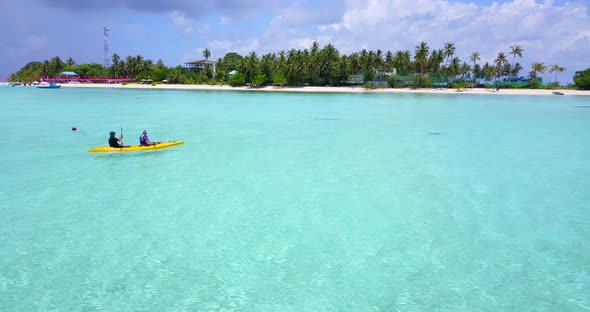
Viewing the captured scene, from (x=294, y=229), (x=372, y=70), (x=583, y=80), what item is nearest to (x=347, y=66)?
(x=372, y=70)

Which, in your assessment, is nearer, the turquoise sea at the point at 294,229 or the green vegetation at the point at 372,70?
the turquoise sea at the point at 294,229

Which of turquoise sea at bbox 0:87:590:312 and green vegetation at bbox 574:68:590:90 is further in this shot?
green vegetation at bbox 574:68:590:90

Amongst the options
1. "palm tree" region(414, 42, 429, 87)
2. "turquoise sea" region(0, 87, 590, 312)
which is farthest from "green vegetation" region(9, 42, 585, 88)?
"turquoise sea" region(0, 87, 590, 312)

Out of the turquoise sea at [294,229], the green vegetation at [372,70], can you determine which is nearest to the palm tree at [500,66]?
the green vegetation at [372,70]

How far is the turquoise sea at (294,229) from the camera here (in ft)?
28.4

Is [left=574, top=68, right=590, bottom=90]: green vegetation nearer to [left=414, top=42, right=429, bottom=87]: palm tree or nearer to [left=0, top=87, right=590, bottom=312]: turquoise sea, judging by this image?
[left=414, top=42, right=429, bottom=87]: palm tree

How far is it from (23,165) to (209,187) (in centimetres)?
1051

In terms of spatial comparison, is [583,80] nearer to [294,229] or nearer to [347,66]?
[347,66]

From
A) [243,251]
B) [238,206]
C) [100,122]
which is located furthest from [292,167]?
[100,122]

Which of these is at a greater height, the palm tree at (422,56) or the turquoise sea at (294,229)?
the palm tree at (422,56)

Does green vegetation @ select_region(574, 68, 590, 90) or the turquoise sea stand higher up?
green vegetation @ select_region(574, 68, 590, 90)

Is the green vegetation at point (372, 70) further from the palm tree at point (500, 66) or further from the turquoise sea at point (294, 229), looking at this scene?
the turquoise sea at point (294, 229)

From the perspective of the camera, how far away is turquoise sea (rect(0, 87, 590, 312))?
866cm

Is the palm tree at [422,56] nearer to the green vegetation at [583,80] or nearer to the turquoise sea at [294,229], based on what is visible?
the green vegetation at [583,80]
